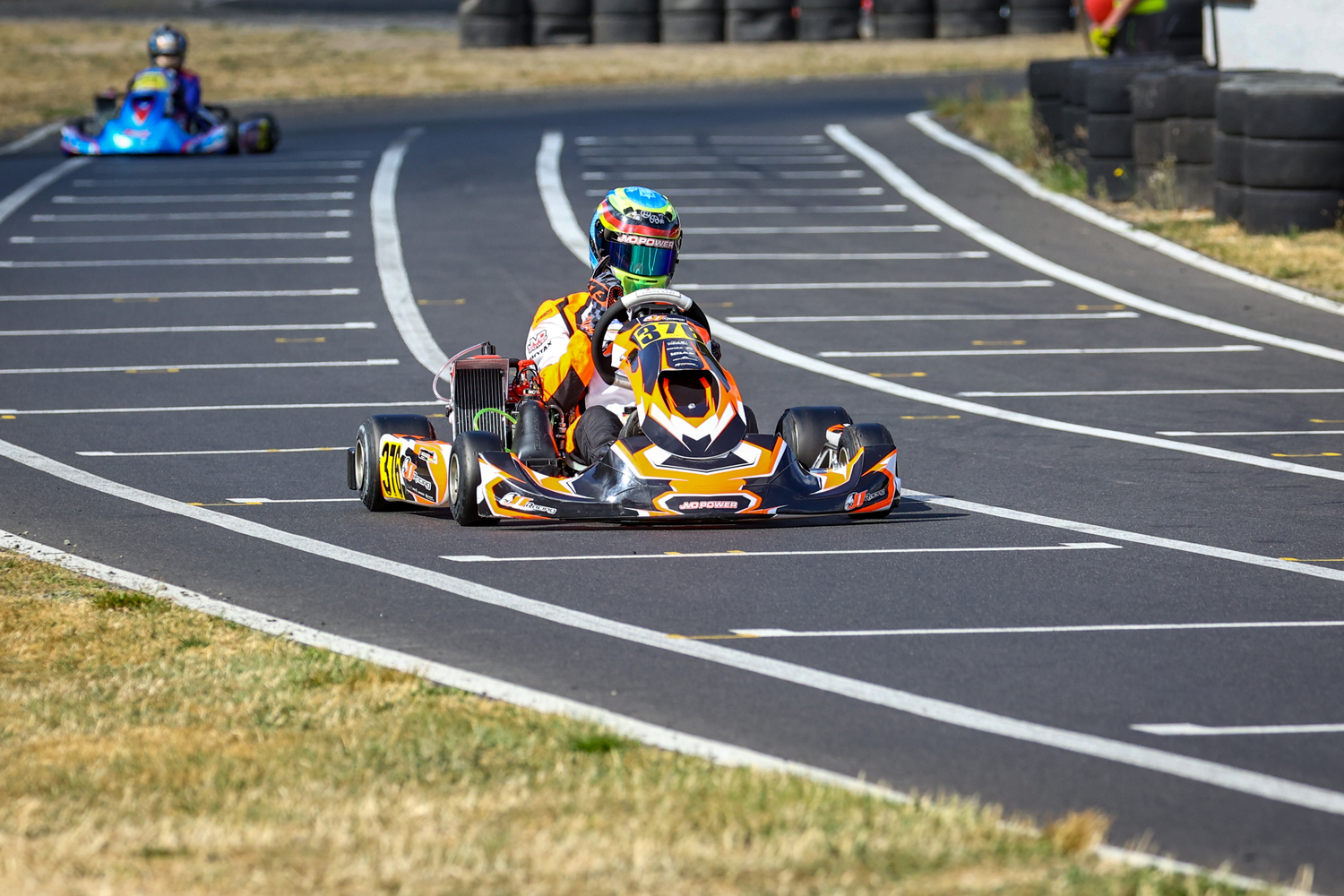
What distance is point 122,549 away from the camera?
829 centimetres

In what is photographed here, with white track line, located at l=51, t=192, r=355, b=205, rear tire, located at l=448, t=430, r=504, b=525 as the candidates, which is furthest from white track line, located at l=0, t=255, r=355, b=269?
rear tire, located at l=448, t=430, r=504, b=525

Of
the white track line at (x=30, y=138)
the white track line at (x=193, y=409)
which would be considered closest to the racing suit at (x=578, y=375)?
the white track line at (x=193, y=409)

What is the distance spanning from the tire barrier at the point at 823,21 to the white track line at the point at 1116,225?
13.2 m

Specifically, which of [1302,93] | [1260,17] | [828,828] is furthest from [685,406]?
[1260,17]

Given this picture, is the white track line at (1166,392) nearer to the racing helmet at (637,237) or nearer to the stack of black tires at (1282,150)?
the racing helmet at (637,237)

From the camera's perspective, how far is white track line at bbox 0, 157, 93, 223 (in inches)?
829

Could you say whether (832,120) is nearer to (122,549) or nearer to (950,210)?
(950,210)

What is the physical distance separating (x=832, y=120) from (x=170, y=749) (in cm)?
2278

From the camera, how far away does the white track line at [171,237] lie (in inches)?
755

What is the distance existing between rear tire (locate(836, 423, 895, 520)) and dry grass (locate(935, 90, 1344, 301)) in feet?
26.2

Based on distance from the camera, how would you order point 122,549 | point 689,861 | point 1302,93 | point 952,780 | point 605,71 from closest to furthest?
point 689,861 < point 952,780 < point 122,549 < point 1302,93 < point 605,71

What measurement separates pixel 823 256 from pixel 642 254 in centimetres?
892

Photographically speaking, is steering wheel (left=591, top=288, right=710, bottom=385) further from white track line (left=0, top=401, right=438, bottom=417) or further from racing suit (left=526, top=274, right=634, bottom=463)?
white track line (left=0, top=401, right=438, bottom=417)

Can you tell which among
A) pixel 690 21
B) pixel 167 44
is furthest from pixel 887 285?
pixel 690 21
